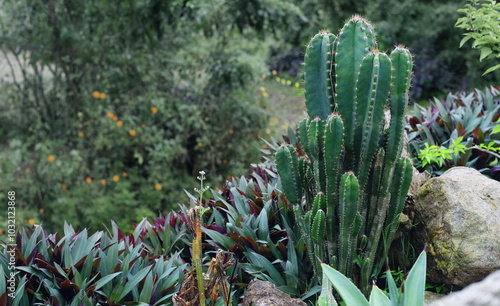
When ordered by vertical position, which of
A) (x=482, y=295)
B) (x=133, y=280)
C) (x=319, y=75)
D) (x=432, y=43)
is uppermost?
(x=432, y=43)

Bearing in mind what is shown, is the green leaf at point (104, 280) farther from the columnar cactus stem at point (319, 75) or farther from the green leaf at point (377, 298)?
the columnar cactus stem at point (319, 75)

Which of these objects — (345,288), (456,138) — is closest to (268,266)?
(345,288)

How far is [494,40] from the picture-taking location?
120 inches

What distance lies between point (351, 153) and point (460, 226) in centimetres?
74

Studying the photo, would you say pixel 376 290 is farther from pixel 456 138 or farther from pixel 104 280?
pixel 456 138

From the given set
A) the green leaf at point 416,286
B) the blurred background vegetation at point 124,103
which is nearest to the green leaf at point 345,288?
the green leaf at point 416,286

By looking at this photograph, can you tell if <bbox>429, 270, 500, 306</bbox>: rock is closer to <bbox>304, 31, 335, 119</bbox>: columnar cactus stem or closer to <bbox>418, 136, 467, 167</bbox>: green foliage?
<bbox>304, 31, 335, 119</bbox>: columnar cactus stem

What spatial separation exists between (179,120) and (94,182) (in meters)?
1.46

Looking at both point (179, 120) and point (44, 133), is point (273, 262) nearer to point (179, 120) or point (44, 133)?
point (179, 120)

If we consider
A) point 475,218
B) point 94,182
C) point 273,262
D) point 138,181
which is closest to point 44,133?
point 94,182

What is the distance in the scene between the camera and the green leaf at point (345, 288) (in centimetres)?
168

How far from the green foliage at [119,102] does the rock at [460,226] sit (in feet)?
10.8

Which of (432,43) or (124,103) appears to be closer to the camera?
(124,103)

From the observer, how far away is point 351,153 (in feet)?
7.42
